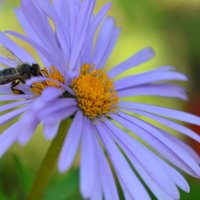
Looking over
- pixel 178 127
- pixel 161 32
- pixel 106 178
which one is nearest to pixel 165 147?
pixel 178 127

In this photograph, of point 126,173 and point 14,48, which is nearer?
point 126,173

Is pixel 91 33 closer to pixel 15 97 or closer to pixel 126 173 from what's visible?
pixel 15 97

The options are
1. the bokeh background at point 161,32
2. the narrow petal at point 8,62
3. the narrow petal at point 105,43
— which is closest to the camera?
the narrow petal at point 8,62

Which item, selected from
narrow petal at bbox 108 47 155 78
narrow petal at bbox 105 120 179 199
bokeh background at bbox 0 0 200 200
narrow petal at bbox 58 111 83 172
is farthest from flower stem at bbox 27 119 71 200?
bokeh background at bbox 0 0 200 200

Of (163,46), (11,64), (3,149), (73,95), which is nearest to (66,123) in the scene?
(73,95)

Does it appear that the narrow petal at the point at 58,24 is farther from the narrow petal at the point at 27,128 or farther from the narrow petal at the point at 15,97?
the narrow petal at the point at 27,128

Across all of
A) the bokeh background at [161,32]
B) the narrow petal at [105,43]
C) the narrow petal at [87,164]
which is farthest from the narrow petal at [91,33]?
the bokeh background at [161,32]
